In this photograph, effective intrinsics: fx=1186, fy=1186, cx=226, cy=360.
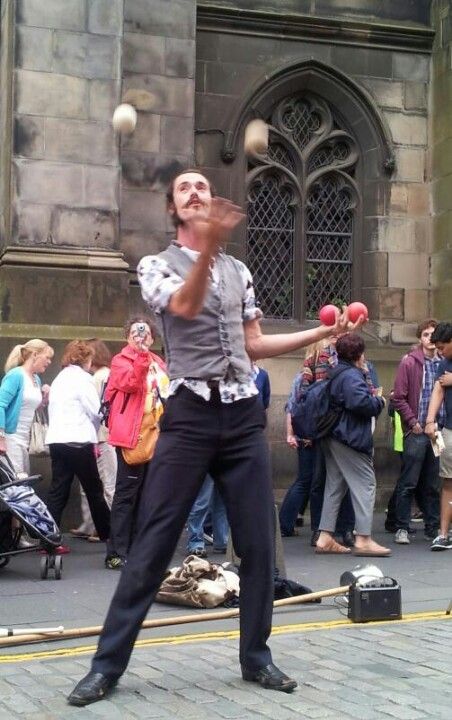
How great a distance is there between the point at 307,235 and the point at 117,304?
11.8ft

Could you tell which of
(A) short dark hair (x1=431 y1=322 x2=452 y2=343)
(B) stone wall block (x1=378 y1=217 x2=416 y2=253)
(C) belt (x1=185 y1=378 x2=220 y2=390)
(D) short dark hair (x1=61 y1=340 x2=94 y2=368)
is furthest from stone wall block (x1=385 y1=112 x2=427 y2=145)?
(C) belt (x1=185 y1=378 x2=220 y2=390)

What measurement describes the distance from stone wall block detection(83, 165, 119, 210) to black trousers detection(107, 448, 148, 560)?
11.8ft

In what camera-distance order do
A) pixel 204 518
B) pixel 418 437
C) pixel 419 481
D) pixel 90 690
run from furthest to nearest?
pixel 419 481 < pixel 418 437 < pixel 204 518 < pixel 90 690

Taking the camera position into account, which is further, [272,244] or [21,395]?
[272,244]

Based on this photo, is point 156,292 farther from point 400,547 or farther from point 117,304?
point 117,304

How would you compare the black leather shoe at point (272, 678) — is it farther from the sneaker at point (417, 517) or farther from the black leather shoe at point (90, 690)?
the sneaker at point (417, 517)

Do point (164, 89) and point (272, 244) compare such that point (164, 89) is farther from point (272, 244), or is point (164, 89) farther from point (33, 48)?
point (272, 244)

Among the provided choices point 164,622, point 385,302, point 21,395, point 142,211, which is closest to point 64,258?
point 142,211

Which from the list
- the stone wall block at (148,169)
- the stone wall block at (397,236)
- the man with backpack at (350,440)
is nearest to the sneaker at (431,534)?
the man with backpack at (350,440)

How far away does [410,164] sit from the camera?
47.8 feet

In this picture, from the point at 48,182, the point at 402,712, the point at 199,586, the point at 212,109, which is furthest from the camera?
the point at 212,109

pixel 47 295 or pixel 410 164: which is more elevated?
pixel 410 164

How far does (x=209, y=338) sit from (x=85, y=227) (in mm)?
7241

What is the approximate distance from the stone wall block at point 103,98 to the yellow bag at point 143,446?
4084mm
